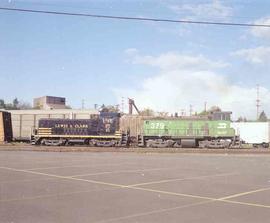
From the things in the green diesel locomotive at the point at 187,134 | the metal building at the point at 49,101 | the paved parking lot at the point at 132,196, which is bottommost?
the paved parking lot at the point at 132,196

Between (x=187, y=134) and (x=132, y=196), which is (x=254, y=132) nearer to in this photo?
(x=187, y=134)

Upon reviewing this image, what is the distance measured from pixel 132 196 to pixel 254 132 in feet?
153

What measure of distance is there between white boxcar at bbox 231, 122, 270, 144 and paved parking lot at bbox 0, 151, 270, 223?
3900cm

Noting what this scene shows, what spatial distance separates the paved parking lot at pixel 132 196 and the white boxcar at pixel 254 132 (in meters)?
39.0

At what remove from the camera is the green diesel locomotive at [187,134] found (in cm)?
4400

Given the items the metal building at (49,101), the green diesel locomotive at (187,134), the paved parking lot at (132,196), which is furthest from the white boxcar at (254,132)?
the metal building at (49,101)

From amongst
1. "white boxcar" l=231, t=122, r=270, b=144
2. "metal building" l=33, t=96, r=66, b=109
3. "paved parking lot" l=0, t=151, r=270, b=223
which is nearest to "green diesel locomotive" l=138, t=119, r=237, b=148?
"white boxcar" l=231, t=122, r=270, b=144

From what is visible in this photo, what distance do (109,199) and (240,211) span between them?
10.5 ft

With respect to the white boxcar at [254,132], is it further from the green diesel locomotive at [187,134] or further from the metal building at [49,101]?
the metal building at [49,101]

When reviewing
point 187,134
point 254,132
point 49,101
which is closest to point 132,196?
point 187,134

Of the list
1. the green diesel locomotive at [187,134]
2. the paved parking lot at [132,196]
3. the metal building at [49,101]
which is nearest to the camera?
the paved parking lot at [132,196]

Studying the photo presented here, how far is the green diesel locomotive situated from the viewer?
4400cm

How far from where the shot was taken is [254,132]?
56062 mm

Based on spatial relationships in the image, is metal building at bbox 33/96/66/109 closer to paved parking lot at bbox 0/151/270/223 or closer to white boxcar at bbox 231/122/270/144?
white boxcar at bbox 231/122/270/144
